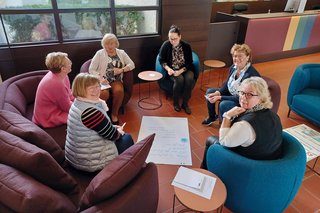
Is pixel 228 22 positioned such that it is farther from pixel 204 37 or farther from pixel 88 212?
pixel 88 212

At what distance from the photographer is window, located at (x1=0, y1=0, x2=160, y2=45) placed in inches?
120

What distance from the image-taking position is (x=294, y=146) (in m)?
1.69

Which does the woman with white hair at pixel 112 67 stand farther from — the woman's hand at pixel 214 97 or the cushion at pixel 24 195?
the cushion at pixel 24 195

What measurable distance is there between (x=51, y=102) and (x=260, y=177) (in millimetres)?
1851

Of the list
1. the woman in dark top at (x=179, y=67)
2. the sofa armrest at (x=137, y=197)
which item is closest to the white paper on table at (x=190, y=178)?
the sofa armrest at (x=137, y=197)

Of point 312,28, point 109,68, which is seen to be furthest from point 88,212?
point 312,28

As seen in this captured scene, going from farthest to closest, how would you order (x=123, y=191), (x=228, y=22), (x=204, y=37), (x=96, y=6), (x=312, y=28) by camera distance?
1. (x=312, y=28)
2. (x=228, y=22)
3. (x=204, y=37)
4. (x=96, y=6)
5. (x=123, y=191)

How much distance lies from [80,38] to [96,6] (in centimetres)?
52

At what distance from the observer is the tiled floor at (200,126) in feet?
6.74

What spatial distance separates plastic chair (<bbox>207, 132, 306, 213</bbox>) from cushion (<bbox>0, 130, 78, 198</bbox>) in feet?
3.59

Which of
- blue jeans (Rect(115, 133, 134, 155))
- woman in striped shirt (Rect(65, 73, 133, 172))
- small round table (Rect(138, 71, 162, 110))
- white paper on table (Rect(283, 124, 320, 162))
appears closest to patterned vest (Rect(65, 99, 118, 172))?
woman in striped shirt (Rect(65, 73, 133, 172))

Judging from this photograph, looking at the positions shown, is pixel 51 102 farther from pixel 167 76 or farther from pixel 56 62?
pixel 167 76

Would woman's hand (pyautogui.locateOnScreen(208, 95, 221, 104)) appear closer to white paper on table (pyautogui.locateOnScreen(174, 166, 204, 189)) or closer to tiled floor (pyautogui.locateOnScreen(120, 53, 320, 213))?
tiled floor (pyautogui.locateOnScreen(120, 53, 320, 213))

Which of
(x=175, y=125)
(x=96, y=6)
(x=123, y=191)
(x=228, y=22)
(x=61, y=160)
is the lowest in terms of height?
(x=175, y=125)
